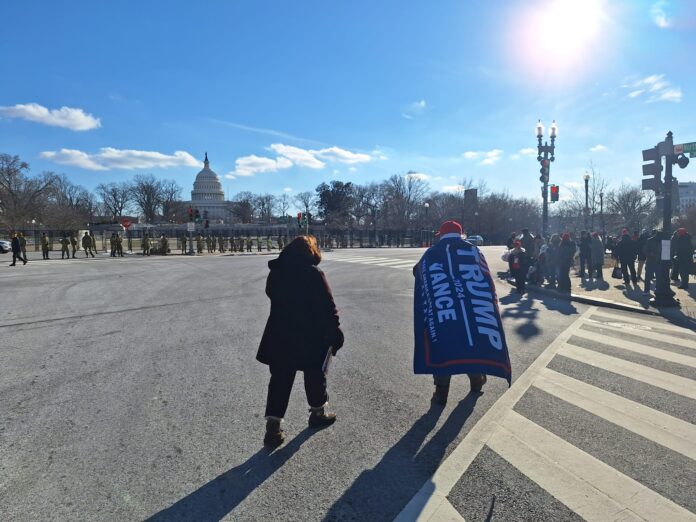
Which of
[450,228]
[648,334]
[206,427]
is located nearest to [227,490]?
[206,427]

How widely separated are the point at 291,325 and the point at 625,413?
330cm

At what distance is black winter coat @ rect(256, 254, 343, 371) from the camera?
11.6 feet

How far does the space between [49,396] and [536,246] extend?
14.2 meters

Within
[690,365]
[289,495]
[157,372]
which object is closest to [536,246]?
[690,365]

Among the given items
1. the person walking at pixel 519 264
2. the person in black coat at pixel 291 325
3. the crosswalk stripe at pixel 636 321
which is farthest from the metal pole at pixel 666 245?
the person in black coat at pixel 291 325

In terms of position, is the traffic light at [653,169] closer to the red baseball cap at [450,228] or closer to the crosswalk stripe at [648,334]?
the crosswalk stripe at [648,334]

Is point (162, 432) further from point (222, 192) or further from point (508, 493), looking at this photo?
point (222, 192)

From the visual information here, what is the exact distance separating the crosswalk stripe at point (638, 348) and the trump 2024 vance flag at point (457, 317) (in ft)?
11.5

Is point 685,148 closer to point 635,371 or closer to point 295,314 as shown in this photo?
point 635,371

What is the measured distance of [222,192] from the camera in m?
126

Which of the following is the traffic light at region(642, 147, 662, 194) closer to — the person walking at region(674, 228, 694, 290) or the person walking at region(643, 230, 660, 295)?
the person walking at region(643, 230, 660, 295)

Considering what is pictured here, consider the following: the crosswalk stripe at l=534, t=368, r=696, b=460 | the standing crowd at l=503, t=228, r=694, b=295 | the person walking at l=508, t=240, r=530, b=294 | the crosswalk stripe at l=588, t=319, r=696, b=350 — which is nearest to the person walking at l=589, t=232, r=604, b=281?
the standing crowd at l=503, t=228, r=694, b=295

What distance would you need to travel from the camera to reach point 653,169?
1064 centimetres

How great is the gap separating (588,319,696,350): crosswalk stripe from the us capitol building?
119 m
